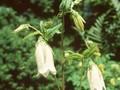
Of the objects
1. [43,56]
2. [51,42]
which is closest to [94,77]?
[43,56]

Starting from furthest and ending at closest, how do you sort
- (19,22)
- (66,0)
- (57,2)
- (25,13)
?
(57,2) < (25,13) < (19,22) < (66,0)

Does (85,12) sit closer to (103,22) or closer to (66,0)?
(103,22)

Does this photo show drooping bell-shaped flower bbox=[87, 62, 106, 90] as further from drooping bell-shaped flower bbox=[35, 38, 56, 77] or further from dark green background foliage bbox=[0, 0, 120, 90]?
dark green background foliage bbox=[0, 0, 120, 90]

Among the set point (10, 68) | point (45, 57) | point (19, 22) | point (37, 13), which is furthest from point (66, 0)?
point (37, 13)

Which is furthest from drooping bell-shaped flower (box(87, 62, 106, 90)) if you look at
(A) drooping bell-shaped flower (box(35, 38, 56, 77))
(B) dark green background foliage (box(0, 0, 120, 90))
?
(B) dark green background foliage (box(0, 0, 120, 90))

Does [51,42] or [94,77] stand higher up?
[51,42]

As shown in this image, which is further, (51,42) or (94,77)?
(51,42)

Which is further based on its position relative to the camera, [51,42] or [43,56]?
[51,42]

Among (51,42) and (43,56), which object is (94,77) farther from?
(51,42)
